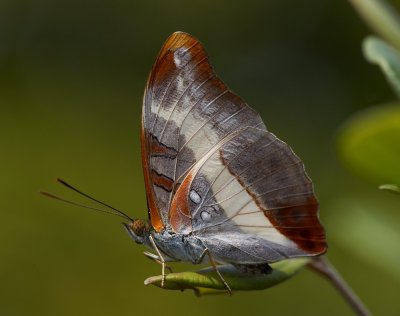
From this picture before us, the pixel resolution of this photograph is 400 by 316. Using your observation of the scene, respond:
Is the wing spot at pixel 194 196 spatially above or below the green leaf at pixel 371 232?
above

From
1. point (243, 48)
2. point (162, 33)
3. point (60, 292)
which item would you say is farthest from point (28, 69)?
point (60, 292)

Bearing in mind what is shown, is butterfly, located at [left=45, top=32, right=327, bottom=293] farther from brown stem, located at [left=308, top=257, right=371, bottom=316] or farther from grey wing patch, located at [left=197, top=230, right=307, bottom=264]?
brown stem, located at [left=308, top=257, right=371, bottom=316]

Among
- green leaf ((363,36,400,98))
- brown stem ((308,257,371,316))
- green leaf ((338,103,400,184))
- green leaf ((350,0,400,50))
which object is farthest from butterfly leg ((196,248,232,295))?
green leaf ((350,0,400,50))

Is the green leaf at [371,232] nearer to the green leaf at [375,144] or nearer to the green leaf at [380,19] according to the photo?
the green leaf at [375,144]

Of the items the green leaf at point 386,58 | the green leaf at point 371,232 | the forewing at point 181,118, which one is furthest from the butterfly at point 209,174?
the green leaf at point 371,232

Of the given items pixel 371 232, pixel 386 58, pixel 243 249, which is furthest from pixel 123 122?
pixel 386 58

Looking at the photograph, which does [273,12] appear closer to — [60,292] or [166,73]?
[60,292]

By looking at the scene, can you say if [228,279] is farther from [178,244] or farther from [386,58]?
[386,58]
